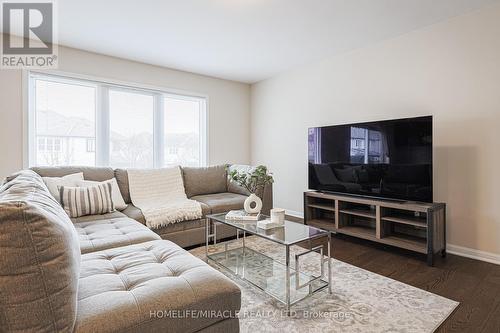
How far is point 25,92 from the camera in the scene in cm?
316

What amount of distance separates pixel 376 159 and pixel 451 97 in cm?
92

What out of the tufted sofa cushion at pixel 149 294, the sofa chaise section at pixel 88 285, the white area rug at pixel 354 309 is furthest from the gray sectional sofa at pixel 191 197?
the white area rug at pixel 354 309

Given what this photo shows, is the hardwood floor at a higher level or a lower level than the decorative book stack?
lower

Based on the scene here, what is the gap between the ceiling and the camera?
249 centimetres

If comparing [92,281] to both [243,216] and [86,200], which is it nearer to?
[243,216]

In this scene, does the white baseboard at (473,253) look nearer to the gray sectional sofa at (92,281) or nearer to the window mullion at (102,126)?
the gray sectional sofa at (92,281)

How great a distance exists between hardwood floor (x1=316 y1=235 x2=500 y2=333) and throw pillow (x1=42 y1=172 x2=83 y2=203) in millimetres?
2702

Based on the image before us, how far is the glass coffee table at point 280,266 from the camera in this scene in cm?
180

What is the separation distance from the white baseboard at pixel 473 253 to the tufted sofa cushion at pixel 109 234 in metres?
2.86

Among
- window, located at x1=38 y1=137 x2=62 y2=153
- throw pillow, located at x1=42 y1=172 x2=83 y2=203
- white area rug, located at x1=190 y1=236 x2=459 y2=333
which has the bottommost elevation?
white area rug, located at x1=190 y1=236 x2=459 y2=333

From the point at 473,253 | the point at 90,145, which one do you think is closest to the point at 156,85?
the point at 90,145

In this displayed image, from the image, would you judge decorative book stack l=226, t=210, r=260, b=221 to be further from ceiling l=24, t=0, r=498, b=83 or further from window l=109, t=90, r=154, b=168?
window l=109, t=90, r=154, b=168

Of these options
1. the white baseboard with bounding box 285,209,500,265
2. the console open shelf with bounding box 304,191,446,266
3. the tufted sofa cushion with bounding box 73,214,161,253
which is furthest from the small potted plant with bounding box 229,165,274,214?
the white baseboard with bounding box 285,209,500,265

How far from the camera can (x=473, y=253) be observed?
263cm
